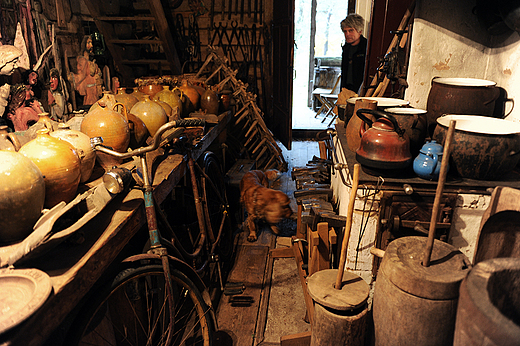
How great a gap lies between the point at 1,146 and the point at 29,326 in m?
0.98

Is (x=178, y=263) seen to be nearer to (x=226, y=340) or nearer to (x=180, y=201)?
(x=226, y=340)

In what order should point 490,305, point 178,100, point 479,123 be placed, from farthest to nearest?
point 178,100 < point 479,123 < point 490,305

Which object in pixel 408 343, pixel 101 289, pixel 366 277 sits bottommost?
pixel 366 277

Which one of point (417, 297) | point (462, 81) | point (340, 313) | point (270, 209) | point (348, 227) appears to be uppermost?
point (462, 81)

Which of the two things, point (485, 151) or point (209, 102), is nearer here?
point (485, 151)

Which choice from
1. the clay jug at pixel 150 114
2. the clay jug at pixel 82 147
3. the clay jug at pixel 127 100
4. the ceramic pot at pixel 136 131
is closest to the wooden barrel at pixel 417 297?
the clay jug at pixel 82 147

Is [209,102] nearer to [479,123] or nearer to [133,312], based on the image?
[133,312]

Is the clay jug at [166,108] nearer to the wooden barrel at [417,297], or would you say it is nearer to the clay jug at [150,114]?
the clay jug at [150,114]

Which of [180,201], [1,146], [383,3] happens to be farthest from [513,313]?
[383,3]

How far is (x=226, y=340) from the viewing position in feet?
7.97

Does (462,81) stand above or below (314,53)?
below

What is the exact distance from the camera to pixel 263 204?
3535mm

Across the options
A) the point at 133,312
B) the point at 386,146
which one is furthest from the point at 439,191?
the point at 133,312

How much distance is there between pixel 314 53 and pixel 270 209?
7.13m
